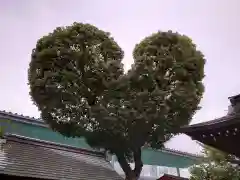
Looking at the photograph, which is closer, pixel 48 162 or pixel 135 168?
pixel 48 162

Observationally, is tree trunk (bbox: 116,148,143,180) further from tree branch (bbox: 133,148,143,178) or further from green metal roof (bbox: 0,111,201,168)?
green metal roof (bbox: 0,111,201,168)

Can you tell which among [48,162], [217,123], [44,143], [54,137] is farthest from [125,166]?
[217,123]

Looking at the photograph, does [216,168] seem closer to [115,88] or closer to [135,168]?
[135,168]

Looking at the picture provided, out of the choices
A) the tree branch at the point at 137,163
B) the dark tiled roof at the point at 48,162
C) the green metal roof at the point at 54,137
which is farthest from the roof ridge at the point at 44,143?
the tree branch at the point at 137,163

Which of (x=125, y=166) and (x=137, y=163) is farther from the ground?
(x=137, y=163)

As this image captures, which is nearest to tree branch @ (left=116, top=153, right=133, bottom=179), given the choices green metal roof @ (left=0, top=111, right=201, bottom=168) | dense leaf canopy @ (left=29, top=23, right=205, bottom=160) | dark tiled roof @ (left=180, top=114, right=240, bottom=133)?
dense leaf canopy @ (left=29, top=23, right=205, bottom=160)

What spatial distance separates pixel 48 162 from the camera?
1625cm

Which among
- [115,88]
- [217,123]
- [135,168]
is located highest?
[115,88]

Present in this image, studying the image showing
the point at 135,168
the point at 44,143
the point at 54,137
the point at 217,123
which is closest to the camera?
the point at 217,123

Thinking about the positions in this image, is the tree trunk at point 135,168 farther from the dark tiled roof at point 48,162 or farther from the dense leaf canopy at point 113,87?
the dark tiled roof at point 48,162

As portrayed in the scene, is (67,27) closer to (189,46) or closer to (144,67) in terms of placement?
(144,67)

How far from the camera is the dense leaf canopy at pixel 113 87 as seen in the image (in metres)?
16.3

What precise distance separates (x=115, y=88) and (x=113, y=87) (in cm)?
13

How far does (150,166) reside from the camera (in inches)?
1051
